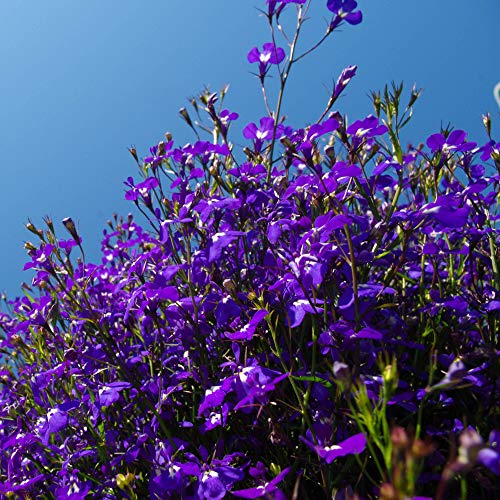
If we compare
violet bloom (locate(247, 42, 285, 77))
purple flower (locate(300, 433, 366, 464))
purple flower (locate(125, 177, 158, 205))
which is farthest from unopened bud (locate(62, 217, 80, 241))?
purple flower (locate(300, 433, 366, 464))

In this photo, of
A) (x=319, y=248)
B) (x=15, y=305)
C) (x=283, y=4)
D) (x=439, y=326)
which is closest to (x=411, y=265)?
(x=439, y=326)

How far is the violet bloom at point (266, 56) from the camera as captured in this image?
206 centimetres

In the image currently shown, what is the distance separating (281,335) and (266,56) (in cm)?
108

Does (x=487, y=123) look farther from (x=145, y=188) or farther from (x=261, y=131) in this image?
(x=145, y=188)

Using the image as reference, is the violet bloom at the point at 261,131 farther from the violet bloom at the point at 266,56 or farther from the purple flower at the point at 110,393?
the purple flower at the point at 110,393

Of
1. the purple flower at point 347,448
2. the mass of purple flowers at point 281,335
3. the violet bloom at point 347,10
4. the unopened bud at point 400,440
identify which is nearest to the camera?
the unopened bud at point 400,440

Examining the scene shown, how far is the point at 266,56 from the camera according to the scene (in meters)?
2.10

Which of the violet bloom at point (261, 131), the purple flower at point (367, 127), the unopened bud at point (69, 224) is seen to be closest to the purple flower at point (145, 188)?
the unopened bud at point (69, 224)

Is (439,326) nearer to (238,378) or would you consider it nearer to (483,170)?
(483,170)

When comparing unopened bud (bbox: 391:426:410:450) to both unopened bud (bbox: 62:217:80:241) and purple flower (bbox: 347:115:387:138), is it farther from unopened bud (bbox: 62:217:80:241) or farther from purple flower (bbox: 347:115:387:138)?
unopened bud (bbox: 62:217:80:241)

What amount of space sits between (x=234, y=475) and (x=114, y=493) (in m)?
Answer: 0.51

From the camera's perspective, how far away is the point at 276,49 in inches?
80.7

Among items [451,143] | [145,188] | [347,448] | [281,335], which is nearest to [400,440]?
[347,448]

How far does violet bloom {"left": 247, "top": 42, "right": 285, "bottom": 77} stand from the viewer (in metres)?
2.06
